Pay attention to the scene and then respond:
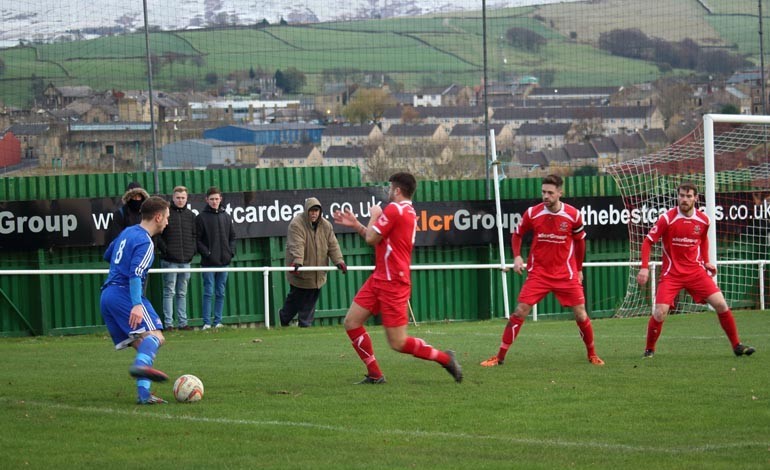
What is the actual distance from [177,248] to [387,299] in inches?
313

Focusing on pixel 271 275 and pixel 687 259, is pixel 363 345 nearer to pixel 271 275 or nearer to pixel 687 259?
pixel 687 259

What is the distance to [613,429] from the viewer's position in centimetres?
888

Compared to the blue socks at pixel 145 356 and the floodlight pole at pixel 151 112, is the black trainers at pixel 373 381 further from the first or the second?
the floodlight pole at pixel 151 112

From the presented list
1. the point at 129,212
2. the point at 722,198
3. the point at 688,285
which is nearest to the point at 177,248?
the point at 129,212

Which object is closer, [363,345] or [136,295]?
[136,295]

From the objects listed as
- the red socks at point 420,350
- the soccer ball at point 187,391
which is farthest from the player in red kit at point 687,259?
the soccer ball at point 187,391

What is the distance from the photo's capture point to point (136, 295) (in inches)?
389

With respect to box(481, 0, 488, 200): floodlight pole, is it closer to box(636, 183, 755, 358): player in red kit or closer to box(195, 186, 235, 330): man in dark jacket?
box(195, 186, 235, 330): man in dark jacket

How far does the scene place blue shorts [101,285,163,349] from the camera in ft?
33.1

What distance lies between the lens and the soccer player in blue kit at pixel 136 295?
32.4 ft

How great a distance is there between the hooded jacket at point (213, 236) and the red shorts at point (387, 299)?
311 inches

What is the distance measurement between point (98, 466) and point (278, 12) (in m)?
17.5

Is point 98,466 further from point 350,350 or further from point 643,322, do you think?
point 643,322

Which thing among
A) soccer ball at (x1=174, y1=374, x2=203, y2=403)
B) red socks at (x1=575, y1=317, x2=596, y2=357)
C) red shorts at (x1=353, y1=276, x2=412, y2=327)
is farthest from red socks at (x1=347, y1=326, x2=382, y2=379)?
red socks at (x1=575, y1=317, x2=596, y2=357)
